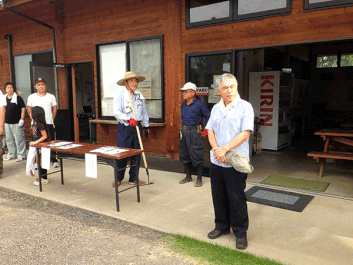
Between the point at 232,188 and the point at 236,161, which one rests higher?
the point at 236,161

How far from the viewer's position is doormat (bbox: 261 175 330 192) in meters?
4.82

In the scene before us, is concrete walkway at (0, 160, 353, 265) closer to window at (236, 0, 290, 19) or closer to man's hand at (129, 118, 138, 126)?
man's hand at (129, 118, 138, 126)

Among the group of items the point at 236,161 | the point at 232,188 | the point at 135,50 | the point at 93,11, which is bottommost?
the point at 232,188

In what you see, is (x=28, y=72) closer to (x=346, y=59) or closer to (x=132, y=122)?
(x=132, y=122)

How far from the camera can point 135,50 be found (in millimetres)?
7086

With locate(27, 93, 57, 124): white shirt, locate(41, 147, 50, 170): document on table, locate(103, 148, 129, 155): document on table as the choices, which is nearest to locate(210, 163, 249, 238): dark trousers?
locate(103, 148, 129, 155): document on table

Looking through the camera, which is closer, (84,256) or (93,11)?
(84,256)

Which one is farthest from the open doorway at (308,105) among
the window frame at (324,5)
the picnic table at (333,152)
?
the window frame at (324,5)

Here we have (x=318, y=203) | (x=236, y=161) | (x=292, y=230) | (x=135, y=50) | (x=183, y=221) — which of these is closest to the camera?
(x=236, y=161)

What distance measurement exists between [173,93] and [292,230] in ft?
13.0

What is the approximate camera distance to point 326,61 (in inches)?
514

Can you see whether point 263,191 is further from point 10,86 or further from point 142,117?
point 10,86

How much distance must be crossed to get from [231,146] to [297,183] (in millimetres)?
2787

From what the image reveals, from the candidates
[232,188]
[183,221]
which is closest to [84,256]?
[183,221]
